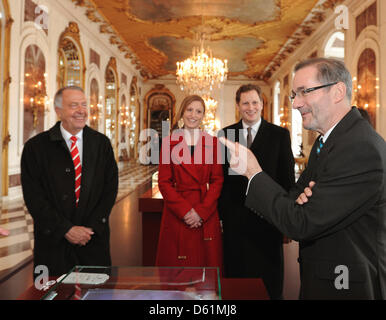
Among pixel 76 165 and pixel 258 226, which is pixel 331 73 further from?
pixel 76 165

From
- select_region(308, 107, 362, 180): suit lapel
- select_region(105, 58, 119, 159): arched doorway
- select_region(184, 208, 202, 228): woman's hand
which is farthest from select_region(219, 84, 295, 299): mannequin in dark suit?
select_region(105, 58, 119, 159): arched doorway

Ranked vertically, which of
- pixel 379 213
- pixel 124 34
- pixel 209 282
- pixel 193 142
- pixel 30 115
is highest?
pixel 124 34

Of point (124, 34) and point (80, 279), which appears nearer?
point (80, 279)

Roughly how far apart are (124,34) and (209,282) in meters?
14.0

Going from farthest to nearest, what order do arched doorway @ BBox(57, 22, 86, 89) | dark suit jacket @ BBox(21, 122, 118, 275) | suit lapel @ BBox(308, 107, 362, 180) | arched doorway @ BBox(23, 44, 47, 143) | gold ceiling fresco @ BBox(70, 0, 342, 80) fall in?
arched doorway @ BBox(57, 22, 86, 89)
gold ceiling fresco @ BBox(70, 0, 342, 80)
arched doorway @ BBox(23, 44, 47, 143)
dark suit jacket @ BBox(21, 122, 118, 275)
suit lapel @ BBox(308, 107, 362, 180)

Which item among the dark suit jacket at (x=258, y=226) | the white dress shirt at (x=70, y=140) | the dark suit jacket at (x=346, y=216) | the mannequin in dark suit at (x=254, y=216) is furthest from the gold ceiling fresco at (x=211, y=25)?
the dark suit jacket at (x=346, y=216)

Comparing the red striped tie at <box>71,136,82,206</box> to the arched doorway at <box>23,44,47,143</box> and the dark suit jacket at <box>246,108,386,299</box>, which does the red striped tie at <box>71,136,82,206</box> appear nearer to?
the dark suit jacket at <box>246,108,386,299</box>

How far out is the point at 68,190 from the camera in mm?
2506

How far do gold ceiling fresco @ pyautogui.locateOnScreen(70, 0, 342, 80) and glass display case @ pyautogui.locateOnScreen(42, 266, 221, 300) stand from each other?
413 inches

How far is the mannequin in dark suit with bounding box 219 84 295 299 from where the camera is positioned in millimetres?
2861

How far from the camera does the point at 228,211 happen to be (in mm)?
2957

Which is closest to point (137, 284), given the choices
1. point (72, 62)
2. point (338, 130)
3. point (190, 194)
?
point (338, 130)
